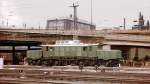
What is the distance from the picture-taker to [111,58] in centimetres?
5156

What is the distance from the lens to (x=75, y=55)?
52.0m

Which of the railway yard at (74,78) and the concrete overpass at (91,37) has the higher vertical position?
the concrete overpass at (91,37)

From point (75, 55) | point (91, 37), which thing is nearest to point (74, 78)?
point (75, 55)

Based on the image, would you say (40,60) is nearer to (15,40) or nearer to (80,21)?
(15,40)

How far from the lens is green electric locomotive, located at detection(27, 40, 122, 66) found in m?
51.1

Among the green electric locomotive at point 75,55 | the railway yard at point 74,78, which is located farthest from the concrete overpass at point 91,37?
the railway yard at point 74,78

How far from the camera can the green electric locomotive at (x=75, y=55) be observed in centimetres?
5112

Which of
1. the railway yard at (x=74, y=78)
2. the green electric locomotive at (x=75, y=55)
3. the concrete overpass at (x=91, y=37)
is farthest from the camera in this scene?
the concrete overpass at (x=91, y=37)

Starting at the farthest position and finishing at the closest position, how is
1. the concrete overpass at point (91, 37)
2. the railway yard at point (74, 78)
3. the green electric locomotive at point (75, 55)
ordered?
1. the concrete overpass at point (91, 37)
2. the green electric locomotive at point (75, 55)
3. the railway yard at point (74, 78)

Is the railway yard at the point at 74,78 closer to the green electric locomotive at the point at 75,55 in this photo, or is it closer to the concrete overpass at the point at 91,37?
the green electric locomotive at the point at 75,55

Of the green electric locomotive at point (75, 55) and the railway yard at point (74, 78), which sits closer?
the railway yard at point (74, 78)

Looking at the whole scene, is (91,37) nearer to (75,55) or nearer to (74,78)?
(75,55)

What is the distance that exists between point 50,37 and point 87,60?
3019 centimetres

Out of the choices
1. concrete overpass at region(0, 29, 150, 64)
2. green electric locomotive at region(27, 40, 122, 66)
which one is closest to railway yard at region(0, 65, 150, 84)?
green electric locomotive at region(27, 40, 122, 66)
